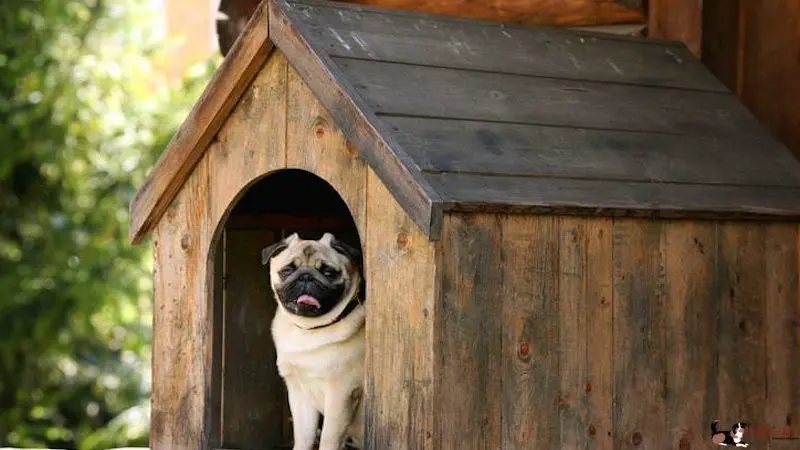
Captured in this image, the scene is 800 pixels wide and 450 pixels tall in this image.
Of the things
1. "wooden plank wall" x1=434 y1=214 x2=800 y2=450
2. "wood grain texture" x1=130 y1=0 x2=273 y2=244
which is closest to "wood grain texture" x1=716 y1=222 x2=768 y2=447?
"wooden plank wall" x1=434 y1=214 x2=800 y2=450

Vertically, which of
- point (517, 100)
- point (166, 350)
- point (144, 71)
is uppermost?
point (144, 71)

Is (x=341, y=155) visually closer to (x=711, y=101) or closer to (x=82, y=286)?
(x=711, y=101)

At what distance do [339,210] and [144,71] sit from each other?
5617mm

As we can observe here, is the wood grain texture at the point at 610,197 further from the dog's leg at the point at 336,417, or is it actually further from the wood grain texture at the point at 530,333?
the dog's leg at the point at 336,417

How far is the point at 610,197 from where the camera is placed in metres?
4.32

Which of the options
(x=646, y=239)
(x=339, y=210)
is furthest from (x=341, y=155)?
(x=339, y=210)

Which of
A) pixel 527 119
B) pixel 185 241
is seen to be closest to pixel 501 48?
pixel 527 119

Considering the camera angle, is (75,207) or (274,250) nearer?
(274,250)

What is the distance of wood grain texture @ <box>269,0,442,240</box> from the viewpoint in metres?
3.91

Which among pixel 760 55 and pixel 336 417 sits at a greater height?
pixel 760 55

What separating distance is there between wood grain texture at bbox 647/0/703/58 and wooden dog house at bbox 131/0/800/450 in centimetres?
26

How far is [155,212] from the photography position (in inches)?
192

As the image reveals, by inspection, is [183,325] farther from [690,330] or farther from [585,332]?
[690,330]

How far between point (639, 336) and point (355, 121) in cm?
101
